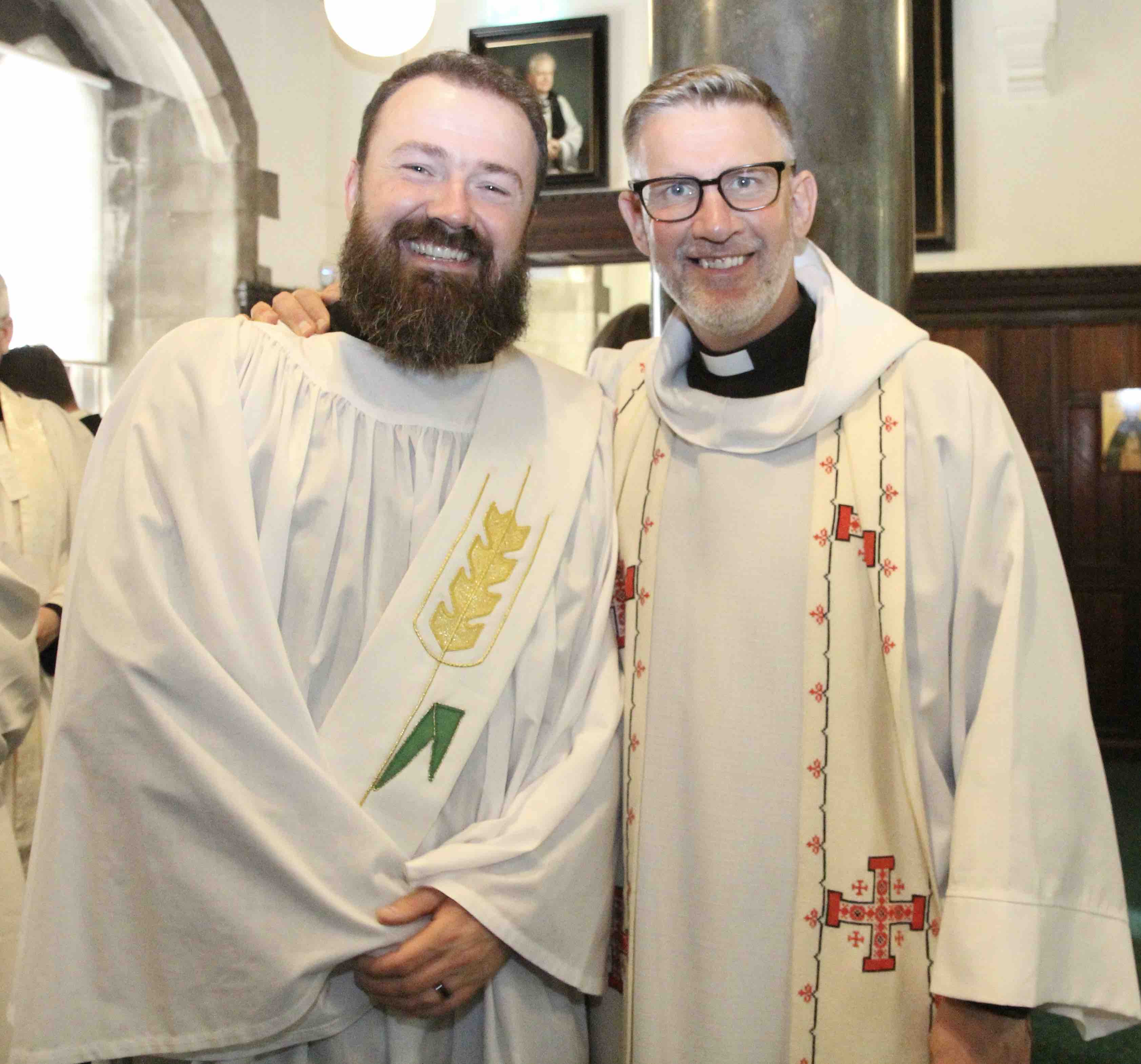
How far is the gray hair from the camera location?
195 centimetres

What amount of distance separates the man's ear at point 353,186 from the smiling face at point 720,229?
1.56 ft

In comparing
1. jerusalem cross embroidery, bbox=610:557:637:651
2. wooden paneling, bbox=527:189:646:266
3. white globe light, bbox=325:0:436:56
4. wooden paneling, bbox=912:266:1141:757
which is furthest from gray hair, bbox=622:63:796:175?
wooden paneling, bbox=912:266:1141:757

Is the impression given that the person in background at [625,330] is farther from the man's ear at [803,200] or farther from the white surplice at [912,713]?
the white surplice at [912,713]

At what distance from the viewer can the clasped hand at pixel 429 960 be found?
5.25 feet

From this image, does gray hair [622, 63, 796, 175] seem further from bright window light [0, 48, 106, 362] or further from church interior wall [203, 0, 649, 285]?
bright window light [0, 48, 106, 362]

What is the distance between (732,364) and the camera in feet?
6.68

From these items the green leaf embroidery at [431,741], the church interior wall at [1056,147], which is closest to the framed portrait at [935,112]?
the church interior wall at [1056,147]

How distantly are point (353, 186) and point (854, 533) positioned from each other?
1.02 metres

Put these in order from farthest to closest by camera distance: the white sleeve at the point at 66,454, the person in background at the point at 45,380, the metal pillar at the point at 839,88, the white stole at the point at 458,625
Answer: the person in background at the point at 45,380, the white sleeve at the point at 66,454, the metal pillar at the point at 839,88, the white stole at the point at 458,625

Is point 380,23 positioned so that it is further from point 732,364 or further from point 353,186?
point 732,364

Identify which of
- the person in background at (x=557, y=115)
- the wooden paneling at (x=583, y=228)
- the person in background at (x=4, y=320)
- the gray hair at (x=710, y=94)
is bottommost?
the person in background at (x=4, y=320)

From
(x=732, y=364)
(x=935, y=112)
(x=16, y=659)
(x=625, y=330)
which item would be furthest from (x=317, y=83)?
(x=732, y=364)

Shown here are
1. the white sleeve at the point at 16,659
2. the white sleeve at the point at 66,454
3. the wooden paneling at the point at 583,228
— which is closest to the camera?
the white sleeve at the point at 16,659

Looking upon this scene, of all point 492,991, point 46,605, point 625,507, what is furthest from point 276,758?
point 46,605
